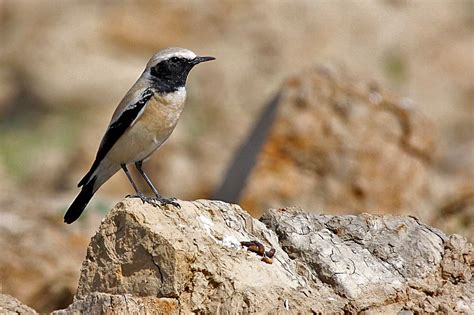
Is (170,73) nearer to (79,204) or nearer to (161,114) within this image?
(161,114)

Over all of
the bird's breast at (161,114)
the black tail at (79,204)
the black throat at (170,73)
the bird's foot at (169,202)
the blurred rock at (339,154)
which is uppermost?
the blurred rock at (339,154)

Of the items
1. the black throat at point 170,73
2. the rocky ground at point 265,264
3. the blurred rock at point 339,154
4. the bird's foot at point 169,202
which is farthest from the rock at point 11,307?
the blurred rock at point 339,154

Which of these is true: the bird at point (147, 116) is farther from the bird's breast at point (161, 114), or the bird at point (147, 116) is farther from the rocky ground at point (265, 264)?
the rocky ground at point (265, 264)

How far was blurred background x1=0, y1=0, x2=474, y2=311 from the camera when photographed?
49.3 feet

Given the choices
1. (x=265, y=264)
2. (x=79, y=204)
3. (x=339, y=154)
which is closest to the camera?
(x=265, y=264)

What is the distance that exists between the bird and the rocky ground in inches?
75.6

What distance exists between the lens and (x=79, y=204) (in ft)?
31.9

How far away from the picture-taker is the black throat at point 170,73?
9703 millimetres

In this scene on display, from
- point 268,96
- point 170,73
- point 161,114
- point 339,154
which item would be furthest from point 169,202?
point 268,96

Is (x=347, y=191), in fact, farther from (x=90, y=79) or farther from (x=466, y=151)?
(x=90, y=79)

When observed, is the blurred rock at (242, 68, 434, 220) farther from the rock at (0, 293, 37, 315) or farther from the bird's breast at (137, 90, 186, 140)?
the rock at (0, 293, 37, 315)

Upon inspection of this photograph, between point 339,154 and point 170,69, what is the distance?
564 centimetres

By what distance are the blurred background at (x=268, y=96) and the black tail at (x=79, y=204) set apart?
4.53m

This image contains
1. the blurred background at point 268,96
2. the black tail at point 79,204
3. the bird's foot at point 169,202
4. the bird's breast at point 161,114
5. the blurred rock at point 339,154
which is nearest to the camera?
the bird's foot at point 169,202
